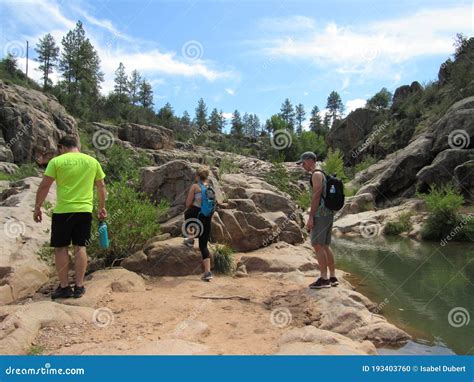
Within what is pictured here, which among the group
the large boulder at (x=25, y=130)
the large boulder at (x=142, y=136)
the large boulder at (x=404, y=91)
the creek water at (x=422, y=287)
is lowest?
the creek water at (x=422, y=287)

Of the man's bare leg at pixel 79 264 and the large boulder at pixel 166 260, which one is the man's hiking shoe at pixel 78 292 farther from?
the large boulder at pixel 166 260

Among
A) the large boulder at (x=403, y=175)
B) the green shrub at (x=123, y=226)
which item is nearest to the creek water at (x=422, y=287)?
the green shrub at (x=123, y=226)

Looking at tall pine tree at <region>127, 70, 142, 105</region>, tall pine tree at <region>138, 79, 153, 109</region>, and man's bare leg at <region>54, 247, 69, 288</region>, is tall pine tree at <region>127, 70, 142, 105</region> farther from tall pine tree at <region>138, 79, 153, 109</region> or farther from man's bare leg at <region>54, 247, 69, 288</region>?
man's bare leg at <region>54, 247, 69, 288</region>

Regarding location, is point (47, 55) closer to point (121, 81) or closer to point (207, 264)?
point (121, 81)

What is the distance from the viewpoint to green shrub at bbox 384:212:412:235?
A: 71.3 ft

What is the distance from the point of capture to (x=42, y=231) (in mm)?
8266

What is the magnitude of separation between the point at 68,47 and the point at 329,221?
71906 mm

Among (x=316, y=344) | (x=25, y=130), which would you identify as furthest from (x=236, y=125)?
(x=316, y=344)

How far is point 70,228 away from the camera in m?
5.82

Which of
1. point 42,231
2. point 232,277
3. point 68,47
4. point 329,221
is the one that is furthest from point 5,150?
point 68,47

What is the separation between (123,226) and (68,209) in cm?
211

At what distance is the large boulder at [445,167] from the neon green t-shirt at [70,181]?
2417 cm

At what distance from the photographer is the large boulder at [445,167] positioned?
84.0ft

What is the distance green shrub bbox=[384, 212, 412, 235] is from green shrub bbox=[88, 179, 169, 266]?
16640mm
